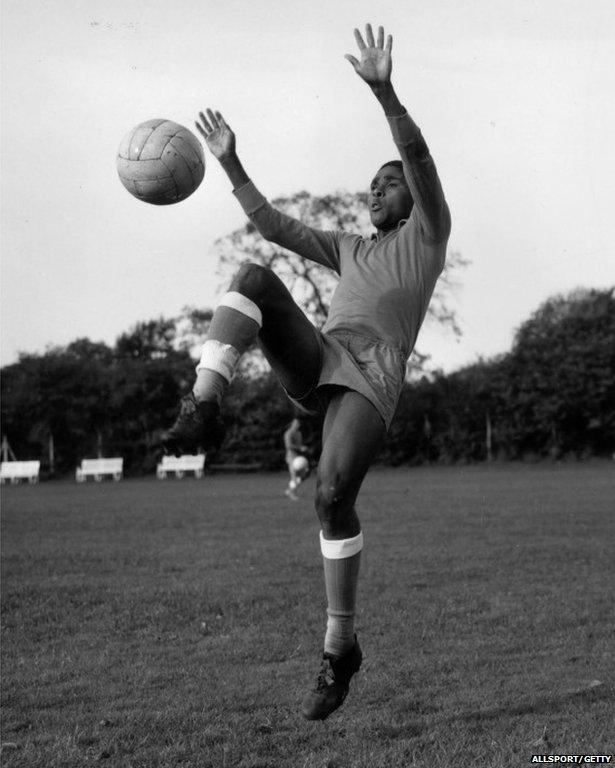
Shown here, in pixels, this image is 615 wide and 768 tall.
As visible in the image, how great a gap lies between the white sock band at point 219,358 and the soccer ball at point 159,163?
133 cm

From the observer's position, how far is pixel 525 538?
15141 millimetres

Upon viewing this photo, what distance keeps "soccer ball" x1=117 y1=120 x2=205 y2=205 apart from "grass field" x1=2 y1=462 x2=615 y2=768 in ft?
10.5

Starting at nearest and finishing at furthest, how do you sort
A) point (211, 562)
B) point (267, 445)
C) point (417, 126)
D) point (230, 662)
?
point (417, 126) < point (230, 662) < point (211, 562) < point (267, 445)

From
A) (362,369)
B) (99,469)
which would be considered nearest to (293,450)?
(99,469)

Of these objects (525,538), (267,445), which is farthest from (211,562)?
(267,445)

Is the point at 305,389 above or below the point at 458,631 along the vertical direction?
above

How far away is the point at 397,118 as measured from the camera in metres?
4.80

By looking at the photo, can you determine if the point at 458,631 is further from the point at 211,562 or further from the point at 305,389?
the point at 211,562

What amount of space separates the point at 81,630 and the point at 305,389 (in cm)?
473

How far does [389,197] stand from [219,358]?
1.78 meters

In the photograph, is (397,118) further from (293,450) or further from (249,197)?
(293,450)

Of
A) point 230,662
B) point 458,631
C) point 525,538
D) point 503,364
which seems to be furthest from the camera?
point 503,364

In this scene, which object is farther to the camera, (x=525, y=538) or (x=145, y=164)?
(x=525, y=538)

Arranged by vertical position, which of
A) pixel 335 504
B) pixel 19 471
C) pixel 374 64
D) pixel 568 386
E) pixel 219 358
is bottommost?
pixel 19 471
